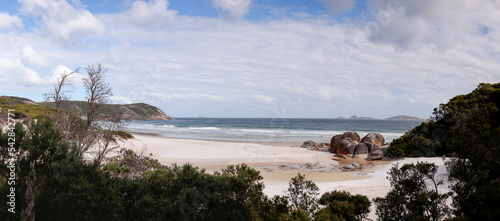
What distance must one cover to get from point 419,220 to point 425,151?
19818mm

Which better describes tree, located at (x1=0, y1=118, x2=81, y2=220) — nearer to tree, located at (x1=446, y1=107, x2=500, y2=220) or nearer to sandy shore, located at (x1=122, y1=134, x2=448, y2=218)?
sandy shore, located at (x1=122, y1=134, x2=448, y2=218)

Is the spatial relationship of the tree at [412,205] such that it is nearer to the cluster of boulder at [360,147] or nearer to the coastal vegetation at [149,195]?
the coastal vegetation at [149,195]

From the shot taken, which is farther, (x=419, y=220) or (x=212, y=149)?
(x=212, y=149)

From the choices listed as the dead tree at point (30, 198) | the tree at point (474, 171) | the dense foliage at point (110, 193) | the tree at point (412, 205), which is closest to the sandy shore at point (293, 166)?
the tree at point (412, 205)

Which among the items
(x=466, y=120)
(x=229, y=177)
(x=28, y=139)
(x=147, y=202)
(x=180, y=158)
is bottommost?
(x=180, y=158)

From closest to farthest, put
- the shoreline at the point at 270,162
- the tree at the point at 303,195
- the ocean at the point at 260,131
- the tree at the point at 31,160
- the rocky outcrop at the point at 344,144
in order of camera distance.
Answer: the tree at the point at 31,160, the tree at the point at 303,195, the shoreline at the point at 270,162, the rocky outcrop at the point at 344,144, the ocean at the point at 260,131

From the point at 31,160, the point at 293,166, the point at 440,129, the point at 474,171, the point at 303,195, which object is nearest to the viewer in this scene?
the point at 31,160

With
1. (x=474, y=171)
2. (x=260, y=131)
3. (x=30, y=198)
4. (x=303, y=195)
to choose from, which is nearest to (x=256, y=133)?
(x=260, y=131)

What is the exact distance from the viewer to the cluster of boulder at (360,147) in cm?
2636

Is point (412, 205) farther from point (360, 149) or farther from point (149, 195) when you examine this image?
point (360, 149)

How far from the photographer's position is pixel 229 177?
7223mm

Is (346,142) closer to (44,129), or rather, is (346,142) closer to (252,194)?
(252,194)

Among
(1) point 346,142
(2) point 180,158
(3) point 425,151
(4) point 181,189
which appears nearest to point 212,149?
(2) point 180,158

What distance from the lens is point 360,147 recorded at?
28.7 m
